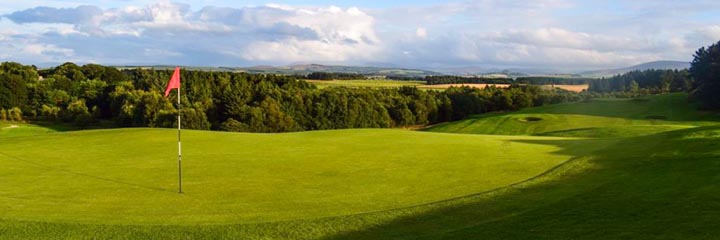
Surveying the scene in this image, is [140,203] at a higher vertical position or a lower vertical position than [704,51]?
lower

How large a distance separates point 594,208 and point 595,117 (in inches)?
2613

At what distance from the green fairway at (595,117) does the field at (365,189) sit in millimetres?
42159

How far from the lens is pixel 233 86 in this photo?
3947 inches

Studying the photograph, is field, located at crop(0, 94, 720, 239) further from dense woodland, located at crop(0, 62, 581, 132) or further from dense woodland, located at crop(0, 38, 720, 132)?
dense woodland, located at crop(0, 38, 720, 132)

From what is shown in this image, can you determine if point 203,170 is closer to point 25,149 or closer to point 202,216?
point 202,216

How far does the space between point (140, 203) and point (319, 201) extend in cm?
517

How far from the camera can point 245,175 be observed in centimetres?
2088

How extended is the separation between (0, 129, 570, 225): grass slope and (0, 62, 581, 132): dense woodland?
53604mm

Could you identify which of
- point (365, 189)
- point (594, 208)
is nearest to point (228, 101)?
point (365, 189)

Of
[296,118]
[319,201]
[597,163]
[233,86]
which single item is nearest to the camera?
[319,201]

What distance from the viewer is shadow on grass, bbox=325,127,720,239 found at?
34.7 ft

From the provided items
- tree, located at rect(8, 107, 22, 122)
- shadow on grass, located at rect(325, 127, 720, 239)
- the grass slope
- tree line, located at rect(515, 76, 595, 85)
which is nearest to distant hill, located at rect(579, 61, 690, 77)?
tree line, located at rect(515, 76, 595, 85)

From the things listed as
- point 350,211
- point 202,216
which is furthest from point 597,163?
point 202,216

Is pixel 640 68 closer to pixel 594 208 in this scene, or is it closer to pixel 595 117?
pixel 595 117
